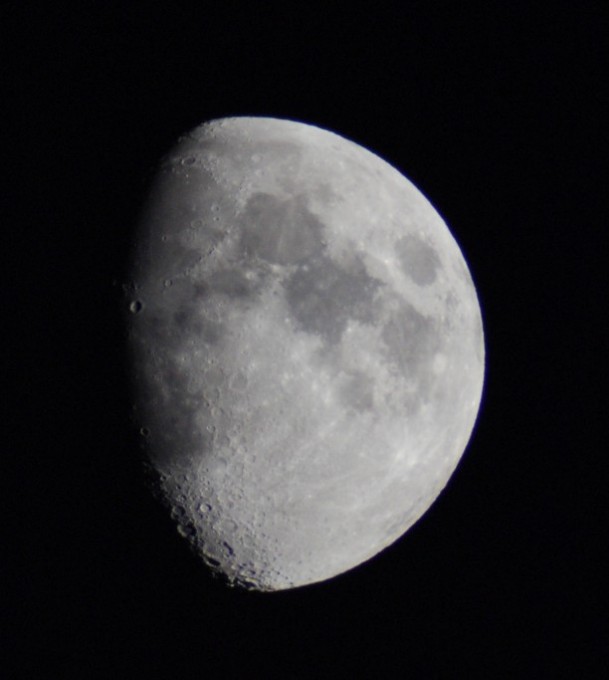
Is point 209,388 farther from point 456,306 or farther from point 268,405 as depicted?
point 456,306

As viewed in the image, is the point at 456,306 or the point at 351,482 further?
the point at 456,306

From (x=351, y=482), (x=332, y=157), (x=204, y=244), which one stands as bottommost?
(x=351, y=482)

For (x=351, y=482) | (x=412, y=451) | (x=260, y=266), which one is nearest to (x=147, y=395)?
(x=260, y=266)

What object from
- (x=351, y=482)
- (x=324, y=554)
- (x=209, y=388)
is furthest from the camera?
Result: (x=324, y=554)

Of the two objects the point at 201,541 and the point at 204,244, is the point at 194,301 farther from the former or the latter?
the point at 201,541

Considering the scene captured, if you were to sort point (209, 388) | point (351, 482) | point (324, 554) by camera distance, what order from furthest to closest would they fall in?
1. point (324, 554)
2. point (351, 482)
3. point (209, 388)

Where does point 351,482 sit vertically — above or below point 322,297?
below
